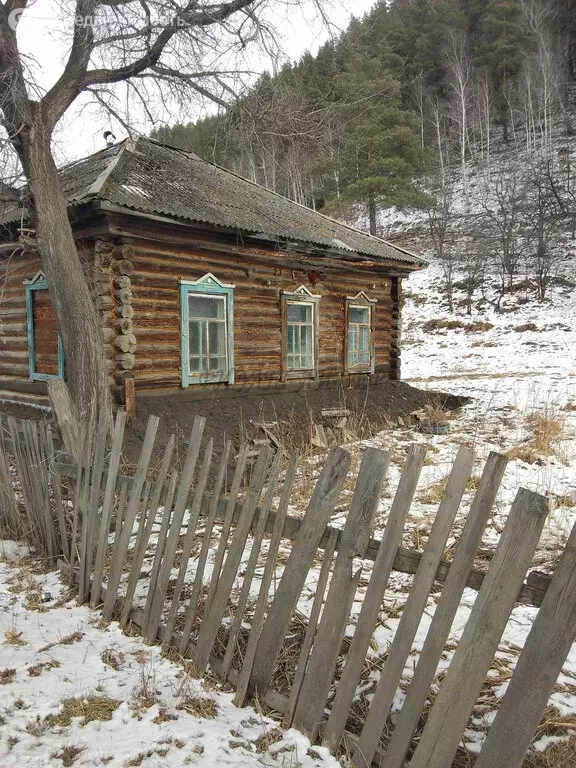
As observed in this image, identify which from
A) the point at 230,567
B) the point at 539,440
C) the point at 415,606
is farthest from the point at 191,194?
the point at 415,606

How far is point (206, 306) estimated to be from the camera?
30.7ft

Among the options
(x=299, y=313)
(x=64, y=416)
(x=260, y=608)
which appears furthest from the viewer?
(x=299, y=313)

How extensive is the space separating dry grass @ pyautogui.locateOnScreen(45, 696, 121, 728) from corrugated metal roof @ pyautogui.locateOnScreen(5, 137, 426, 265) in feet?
20.8

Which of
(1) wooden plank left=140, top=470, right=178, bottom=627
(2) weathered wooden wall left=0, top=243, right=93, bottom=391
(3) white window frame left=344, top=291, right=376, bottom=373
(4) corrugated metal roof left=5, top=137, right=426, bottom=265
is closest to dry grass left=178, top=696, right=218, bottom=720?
(1) wooden plank left=140, top=470, right=178, bottom=627

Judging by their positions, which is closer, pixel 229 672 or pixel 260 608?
pixel 260 608

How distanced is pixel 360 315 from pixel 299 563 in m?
10.6

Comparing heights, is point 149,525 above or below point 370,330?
below

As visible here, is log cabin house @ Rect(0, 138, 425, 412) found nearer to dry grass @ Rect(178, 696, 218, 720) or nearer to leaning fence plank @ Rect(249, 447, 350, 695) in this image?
dry grass @ Rect(178, 696, 218, 720)

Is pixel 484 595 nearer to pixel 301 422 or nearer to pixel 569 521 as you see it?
pixel 569 521

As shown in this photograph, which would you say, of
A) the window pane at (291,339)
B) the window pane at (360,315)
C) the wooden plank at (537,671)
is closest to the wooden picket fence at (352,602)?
the wooden plank at (537,671)

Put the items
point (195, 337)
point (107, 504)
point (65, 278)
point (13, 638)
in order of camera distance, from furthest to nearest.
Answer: point (195, 337) < point (65, 278) < point (107, 504) < point (13, 638)

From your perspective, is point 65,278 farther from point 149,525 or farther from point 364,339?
point 364,339

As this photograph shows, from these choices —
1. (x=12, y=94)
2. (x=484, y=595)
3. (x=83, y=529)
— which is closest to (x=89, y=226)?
(x=12, y=94)

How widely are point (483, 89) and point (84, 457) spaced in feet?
164
